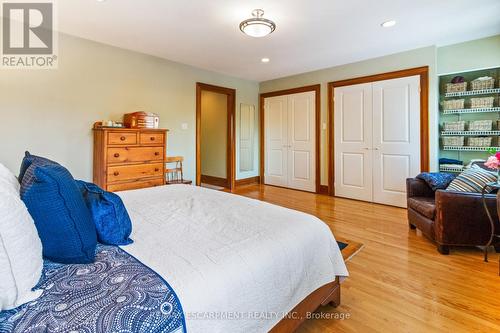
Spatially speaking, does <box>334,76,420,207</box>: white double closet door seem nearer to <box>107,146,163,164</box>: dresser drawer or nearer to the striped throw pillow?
the striped throw pillow

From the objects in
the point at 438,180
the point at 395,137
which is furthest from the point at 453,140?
the point at 438,180

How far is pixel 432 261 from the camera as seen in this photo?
90.3 inches

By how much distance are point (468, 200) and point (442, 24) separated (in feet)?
7.09

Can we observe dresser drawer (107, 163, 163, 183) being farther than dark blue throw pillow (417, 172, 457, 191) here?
Yes

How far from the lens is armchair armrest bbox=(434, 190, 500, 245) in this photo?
234 centimetres

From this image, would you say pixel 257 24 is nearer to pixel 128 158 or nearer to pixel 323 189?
pixel 128 158

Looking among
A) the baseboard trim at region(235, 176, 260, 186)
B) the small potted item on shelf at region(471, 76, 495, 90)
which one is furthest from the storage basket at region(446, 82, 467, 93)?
the baseboard trim at region(235, 176, 260, 186)

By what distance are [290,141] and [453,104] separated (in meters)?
2.80

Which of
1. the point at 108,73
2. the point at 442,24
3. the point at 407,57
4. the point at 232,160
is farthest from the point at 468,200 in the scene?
the point at 108,73

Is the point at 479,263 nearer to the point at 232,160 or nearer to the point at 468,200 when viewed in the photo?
the point at 468,200

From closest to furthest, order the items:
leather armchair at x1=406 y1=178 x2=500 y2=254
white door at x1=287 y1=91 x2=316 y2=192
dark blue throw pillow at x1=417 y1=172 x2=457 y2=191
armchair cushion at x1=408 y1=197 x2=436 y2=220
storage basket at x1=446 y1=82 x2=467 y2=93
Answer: leather armchair at x1=406 y1=178 x2=500 y2=254 < armchair cushion at x1=408 y1=197 x2=436 y2=220 < dark blue throw pillow at x1=417 y1=172 x2=457 y2=191 < storage basket at x1=446 y1=82 x2=467 y2=93 < white door at x1=287 y1=91 x2=316 y2=192

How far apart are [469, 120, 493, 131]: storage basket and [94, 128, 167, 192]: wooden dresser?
431 centimetres

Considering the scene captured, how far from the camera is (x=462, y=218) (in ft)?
7.80

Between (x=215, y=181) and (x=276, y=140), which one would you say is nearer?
(x=276, y=140)
